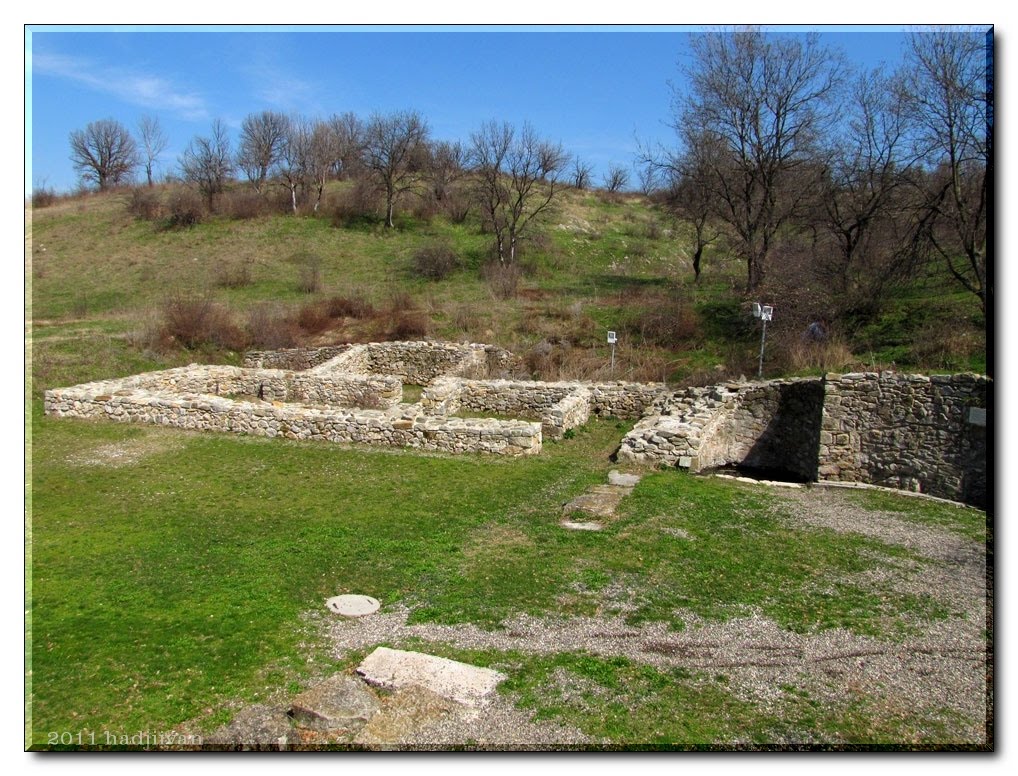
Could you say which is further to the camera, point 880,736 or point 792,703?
point 792,703

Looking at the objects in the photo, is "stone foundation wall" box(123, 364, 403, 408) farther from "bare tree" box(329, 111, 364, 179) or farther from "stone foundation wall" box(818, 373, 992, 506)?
"bare tree" box(329, 111, 364, 179)

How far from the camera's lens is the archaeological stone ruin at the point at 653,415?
12.5m

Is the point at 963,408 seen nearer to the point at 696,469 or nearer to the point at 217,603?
the point at 696,469

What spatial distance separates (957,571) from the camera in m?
7.94

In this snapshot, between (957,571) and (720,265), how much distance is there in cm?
3149

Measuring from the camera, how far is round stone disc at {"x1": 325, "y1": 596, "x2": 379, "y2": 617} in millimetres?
6885

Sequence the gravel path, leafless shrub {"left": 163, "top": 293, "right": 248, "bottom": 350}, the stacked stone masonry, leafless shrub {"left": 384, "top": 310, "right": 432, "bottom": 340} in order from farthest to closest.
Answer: leafless shrub {"left": 384, "top": 310, "right": 432, "bottom": 340}, leafless shrub {"left": 163, "top": 293, "right": 248, "bottom": 350}, the stacked stone masonry, the gravel path

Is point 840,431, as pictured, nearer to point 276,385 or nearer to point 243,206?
point 276,385

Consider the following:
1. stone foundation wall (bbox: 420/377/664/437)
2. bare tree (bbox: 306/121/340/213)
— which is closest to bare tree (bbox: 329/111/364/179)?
bare tree (bbox: 306/121/340/213)

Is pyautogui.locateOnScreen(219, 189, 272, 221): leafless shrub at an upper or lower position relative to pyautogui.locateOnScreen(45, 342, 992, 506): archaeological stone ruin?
upper

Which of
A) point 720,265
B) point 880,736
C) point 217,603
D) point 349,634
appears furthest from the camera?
point 720,265

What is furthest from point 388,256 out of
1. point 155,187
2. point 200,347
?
point 155,187

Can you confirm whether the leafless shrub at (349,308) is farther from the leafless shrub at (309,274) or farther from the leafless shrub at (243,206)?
the leafless shrub at (243,206)

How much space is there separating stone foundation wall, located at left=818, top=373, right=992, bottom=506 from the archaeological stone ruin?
2cm
